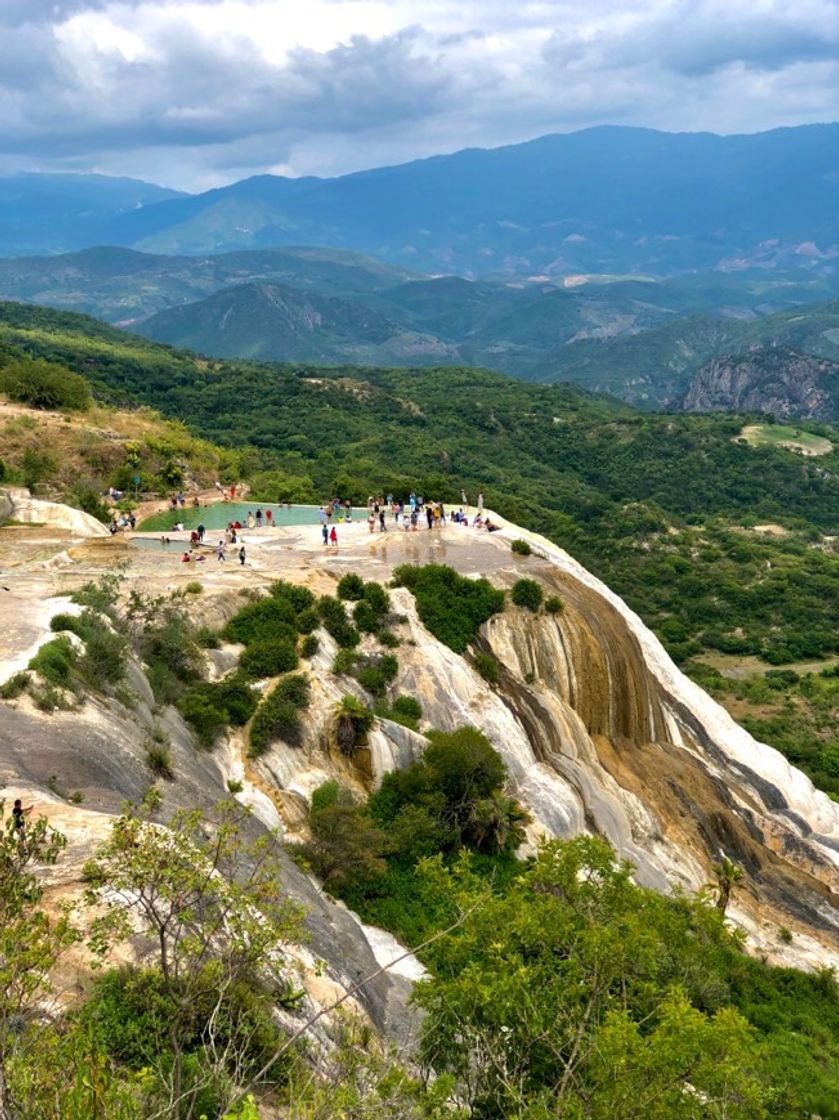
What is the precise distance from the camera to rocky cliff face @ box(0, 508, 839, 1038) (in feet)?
61.4

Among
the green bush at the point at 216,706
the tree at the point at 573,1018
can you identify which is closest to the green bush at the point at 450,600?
the green bush at the point at 216,706

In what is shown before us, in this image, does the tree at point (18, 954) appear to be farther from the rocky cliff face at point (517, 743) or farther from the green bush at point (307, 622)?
the green bush at point (307, 622)

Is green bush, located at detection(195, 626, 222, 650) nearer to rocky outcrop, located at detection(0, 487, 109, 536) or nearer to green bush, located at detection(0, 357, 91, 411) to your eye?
rocky outcrop, located at detection(0, 487, 109, 536)

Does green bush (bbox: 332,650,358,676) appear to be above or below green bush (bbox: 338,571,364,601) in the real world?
below

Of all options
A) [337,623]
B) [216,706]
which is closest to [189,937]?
[216,706]

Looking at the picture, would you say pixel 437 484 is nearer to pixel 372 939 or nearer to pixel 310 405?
pixel 372 939

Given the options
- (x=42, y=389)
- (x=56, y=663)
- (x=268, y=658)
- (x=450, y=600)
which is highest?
(x=42, y=389)

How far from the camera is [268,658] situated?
89.0 feet

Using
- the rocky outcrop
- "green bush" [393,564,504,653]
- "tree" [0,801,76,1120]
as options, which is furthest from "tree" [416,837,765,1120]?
the rocky outcrop

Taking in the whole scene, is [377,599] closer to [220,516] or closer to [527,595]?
[527,595]

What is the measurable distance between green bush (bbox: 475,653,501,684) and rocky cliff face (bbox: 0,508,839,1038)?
1.13ft

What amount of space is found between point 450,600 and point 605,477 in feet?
399

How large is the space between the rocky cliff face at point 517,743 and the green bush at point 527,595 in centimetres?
41

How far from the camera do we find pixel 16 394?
190ft
